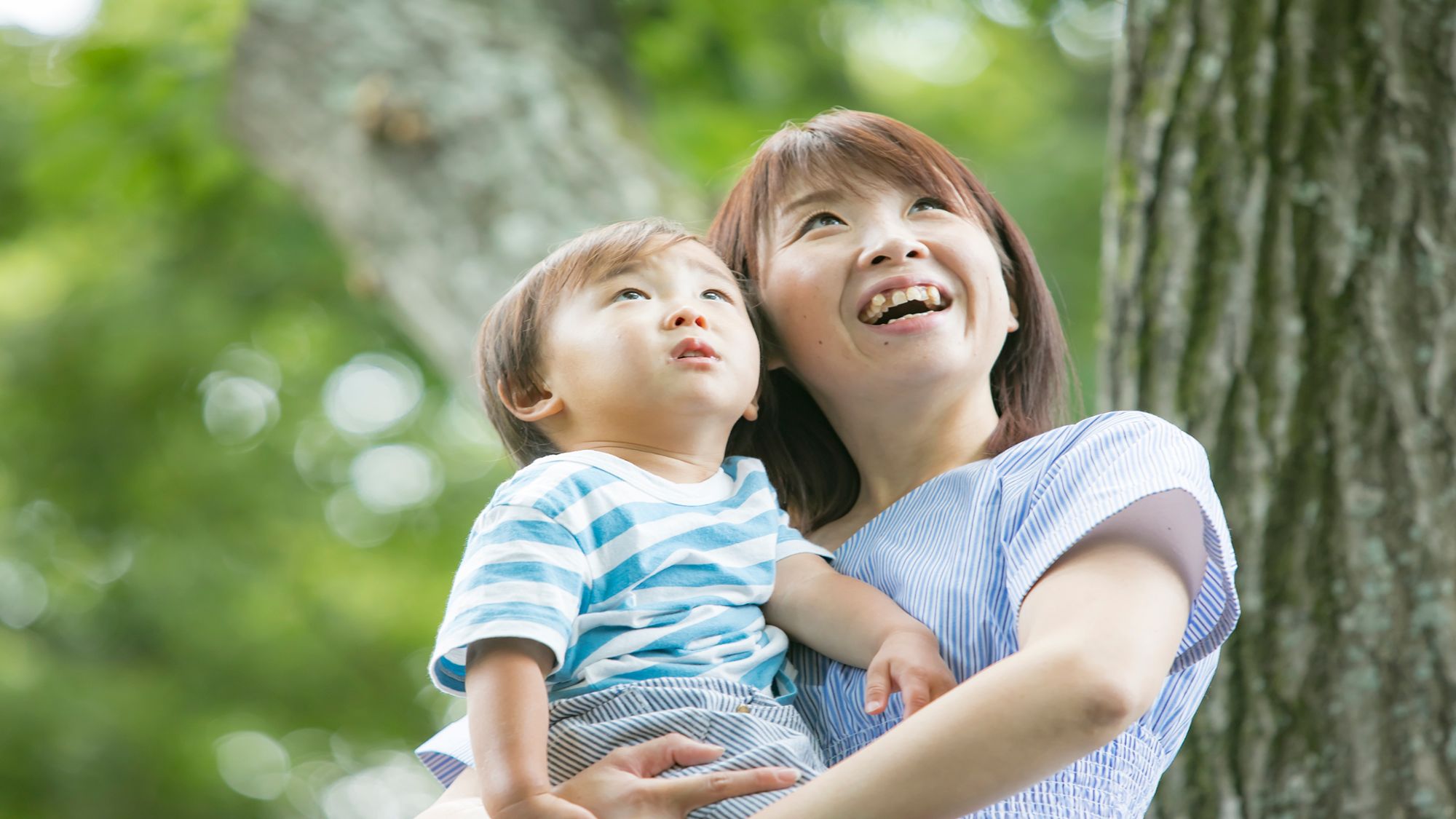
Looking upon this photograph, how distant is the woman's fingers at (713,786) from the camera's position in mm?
1146

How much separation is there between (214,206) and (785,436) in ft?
10.7

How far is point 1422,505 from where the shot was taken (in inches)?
69.2

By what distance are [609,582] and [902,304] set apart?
1.49 feet

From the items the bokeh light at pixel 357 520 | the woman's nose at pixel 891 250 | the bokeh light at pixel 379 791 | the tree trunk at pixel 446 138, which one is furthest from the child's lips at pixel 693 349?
the bokeh light at pixel 379 791

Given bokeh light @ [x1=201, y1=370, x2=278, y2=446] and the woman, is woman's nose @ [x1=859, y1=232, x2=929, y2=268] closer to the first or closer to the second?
the woman

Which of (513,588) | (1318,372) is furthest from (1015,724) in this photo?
(1318,372)

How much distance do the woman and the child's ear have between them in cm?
28

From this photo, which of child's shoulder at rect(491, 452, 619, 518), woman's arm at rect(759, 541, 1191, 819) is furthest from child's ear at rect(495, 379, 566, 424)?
woman's arm at rect(759, 541, 1191, 819)

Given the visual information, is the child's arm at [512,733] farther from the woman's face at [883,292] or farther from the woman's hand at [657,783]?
the woman's face at [883,292]

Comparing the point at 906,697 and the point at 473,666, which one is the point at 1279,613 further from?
the point at 473,666

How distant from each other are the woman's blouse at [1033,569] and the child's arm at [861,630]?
0.03 m

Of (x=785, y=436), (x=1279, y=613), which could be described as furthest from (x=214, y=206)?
(x=1279, y=613)

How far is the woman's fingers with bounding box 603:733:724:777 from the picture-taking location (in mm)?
1172

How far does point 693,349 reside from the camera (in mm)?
1369
